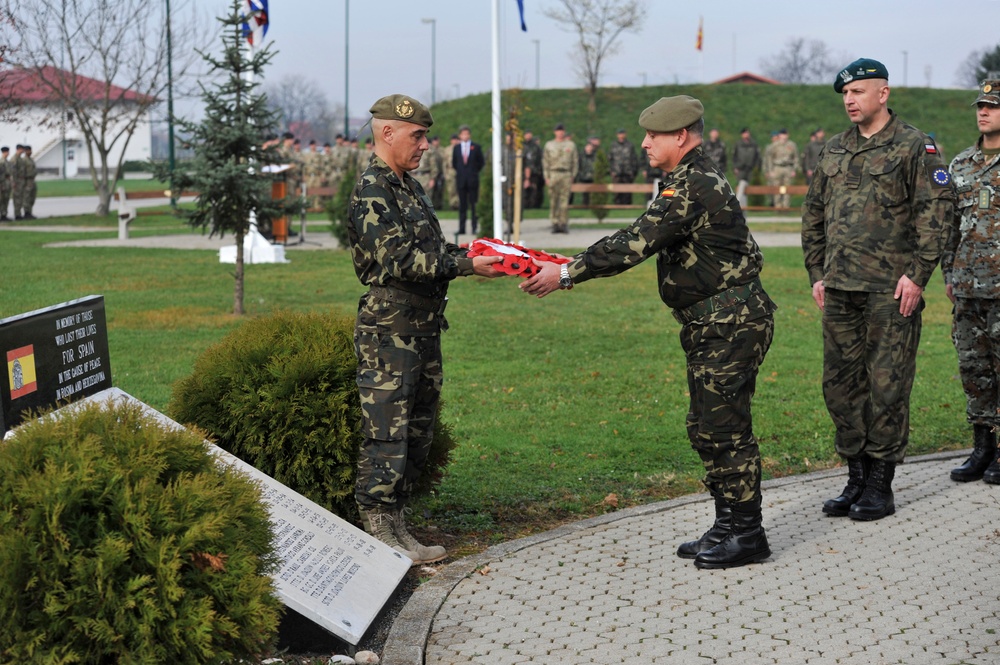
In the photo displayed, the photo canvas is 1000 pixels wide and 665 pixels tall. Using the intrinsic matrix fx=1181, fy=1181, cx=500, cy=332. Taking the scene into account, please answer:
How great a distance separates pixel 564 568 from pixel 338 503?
1.22 meters

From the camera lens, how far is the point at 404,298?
564 cm

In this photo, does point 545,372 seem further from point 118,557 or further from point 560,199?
point 560,199

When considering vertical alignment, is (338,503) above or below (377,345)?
below

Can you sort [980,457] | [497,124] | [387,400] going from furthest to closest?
[497,124] < [980,457] < [387,400]

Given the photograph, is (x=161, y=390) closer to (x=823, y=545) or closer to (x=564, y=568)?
(x=564, y=568)

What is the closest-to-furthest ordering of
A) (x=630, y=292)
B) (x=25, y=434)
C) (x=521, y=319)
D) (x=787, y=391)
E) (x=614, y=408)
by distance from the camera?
(x=25, y=434)
(x=614, y=408)
(x=787, y=391)
(x=521, y=319)
(x=630, y=292)

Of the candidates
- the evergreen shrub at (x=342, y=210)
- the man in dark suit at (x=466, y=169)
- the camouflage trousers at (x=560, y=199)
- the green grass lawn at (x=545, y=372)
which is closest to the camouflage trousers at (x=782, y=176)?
the camouflage trousers at (x=560, y=199)

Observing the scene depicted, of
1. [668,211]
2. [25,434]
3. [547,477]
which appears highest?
[668,211]

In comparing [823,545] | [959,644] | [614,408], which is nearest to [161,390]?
[614,408]

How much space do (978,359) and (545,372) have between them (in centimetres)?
485

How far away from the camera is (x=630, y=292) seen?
18.4 metres

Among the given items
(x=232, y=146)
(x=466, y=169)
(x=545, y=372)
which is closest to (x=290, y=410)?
(x=545, y=372)

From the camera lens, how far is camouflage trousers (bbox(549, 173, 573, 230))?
28328 mm

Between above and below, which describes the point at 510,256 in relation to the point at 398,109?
below
